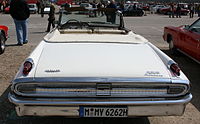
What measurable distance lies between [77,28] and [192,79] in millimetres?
2756

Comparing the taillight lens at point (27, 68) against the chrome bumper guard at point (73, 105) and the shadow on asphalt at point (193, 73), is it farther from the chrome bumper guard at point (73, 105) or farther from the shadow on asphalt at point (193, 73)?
the shadow on asphalt at point (193, 73)

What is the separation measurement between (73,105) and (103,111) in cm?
34

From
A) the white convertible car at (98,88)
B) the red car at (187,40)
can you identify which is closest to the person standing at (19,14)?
the red car at (187,40)

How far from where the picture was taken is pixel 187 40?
6.37 metres

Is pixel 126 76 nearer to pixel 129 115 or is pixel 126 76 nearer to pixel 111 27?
pixel 129 115

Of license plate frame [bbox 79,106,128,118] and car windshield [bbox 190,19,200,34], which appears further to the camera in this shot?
car windshield [bbox 190,19,200,34]

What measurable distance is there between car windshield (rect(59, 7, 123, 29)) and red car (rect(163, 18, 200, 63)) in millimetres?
1756

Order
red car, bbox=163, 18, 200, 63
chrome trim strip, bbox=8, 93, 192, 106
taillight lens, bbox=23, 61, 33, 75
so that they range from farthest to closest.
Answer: red car, bbox=163, 18, 200, 63 < taillight lens, bbox=23, 61, 33, 75 < chrome trim strip, bbox=8, 93, 192, 106

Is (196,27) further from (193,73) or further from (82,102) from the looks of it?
(82,102)

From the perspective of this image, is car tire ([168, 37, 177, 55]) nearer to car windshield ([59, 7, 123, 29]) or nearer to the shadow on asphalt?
the shadow on asphalt

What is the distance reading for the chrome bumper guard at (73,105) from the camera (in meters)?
2.96

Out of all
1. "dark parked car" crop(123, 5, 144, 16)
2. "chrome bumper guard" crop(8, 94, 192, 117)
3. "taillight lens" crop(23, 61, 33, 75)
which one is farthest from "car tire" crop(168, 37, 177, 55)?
"dark parked car" crop(123, 5, 144, 16)

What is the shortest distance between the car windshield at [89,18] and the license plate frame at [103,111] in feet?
8.07

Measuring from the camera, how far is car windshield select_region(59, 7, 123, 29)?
5227mm
